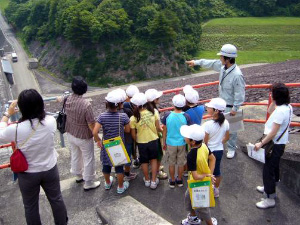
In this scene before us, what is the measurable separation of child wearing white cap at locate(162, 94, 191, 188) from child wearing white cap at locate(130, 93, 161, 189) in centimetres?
17

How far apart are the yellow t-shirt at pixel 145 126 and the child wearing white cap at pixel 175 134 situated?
0.56ft

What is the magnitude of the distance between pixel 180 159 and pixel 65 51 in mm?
45548

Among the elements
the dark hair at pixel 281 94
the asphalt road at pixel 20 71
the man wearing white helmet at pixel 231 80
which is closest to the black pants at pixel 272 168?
the dark hair at pixel 281 94

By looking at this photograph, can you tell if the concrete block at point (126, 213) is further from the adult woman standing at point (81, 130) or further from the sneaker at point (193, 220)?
the adult woman standing at point (81, 130)

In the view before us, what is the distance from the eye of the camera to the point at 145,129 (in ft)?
14.7

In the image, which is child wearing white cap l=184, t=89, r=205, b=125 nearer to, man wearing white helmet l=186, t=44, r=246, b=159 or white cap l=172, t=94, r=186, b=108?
white cap l=172, t=94, r=186, b=108

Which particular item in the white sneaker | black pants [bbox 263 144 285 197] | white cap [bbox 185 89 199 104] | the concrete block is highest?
white cap [bbox 185 89 199 104]

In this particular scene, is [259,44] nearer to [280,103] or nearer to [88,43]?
[88,43]

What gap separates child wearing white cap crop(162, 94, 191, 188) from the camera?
4316 mm

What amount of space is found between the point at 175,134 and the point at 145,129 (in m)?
0.46

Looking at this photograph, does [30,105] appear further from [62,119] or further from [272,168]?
[272,168]

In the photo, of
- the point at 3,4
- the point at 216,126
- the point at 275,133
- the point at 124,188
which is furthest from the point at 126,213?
the point at 3,4

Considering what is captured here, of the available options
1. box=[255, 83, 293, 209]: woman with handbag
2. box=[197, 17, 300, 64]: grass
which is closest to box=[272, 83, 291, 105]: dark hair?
box=[255, 83, 293, 209]: woman with handbag

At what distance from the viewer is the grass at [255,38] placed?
46875mm
